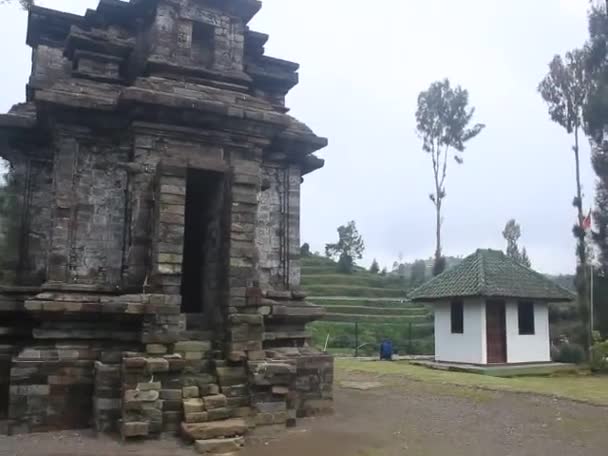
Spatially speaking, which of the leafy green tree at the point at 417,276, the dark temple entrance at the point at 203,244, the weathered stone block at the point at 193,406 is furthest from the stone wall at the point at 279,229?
the leafy green tree at the point at 417,276

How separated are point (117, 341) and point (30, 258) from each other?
2.95m

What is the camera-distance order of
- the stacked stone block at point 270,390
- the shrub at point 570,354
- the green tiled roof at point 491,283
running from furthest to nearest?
the shrub at point 570,354
the green tiled roof at point 491,283
the stacked stone block at point 270,390

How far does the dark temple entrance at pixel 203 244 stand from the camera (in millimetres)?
9688

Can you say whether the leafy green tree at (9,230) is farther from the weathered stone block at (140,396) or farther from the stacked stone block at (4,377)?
the weathered stone block at (140,396)

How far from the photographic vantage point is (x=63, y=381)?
28.7 ft

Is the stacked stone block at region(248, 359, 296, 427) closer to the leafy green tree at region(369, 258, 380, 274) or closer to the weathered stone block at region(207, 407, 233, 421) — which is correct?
the weathered stone block at region(207, 407, 233, 421)

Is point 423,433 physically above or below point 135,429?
below

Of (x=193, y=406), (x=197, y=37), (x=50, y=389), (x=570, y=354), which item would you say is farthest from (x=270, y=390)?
(x=570, y=354)

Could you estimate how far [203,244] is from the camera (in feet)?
34.5

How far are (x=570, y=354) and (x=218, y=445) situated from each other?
1720 cm

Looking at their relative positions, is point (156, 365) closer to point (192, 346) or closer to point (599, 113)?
point (192, 346)

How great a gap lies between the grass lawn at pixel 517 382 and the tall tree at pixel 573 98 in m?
6.16

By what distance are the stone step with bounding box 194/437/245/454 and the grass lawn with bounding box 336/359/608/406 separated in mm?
7578

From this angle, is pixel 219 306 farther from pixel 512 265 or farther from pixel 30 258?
pixel 512 265
